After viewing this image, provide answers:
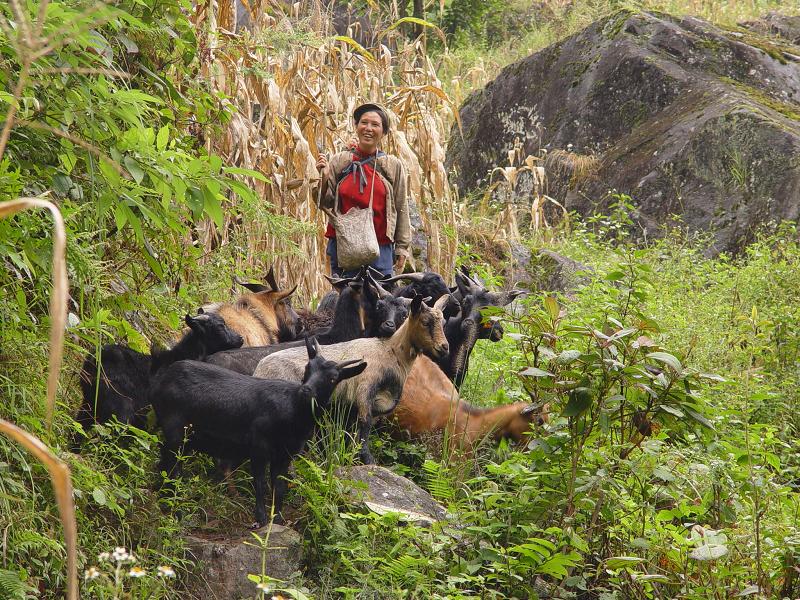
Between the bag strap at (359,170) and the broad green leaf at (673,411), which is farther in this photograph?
the bag strap at (359,170)

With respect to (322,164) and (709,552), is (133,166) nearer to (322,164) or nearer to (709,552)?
(709,552)

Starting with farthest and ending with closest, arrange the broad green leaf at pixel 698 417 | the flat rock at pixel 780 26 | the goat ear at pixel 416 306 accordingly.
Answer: the flat rock at pixel 780 26 < the goat ear at pixel 416 306 < the broad green leaf at pixel 698 417

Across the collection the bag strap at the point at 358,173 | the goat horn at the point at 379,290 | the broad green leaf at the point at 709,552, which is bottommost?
the goat horn at the point at 379,290

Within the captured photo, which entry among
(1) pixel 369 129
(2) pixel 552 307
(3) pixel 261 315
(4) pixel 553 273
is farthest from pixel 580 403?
(4) pixel 553 273

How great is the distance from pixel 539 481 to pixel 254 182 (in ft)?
14.9

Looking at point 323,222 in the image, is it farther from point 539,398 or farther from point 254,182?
point 539,398

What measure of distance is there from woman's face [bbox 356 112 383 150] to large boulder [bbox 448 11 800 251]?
222 inches

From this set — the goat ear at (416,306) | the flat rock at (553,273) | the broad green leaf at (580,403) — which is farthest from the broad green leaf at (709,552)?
the flat rock at (553,273)

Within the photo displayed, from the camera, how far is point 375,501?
16.7 feet

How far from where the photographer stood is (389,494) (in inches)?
206

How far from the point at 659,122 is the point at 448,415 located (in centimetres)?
994

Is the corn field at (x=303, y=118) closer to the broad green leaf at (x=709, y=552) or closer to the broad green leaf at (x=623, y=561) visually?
the broad green leaf at (x=623, y=561)

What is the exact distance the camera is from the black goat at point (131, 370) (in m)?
5.49

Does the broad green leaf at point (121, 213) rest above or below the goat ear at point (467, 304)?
above
